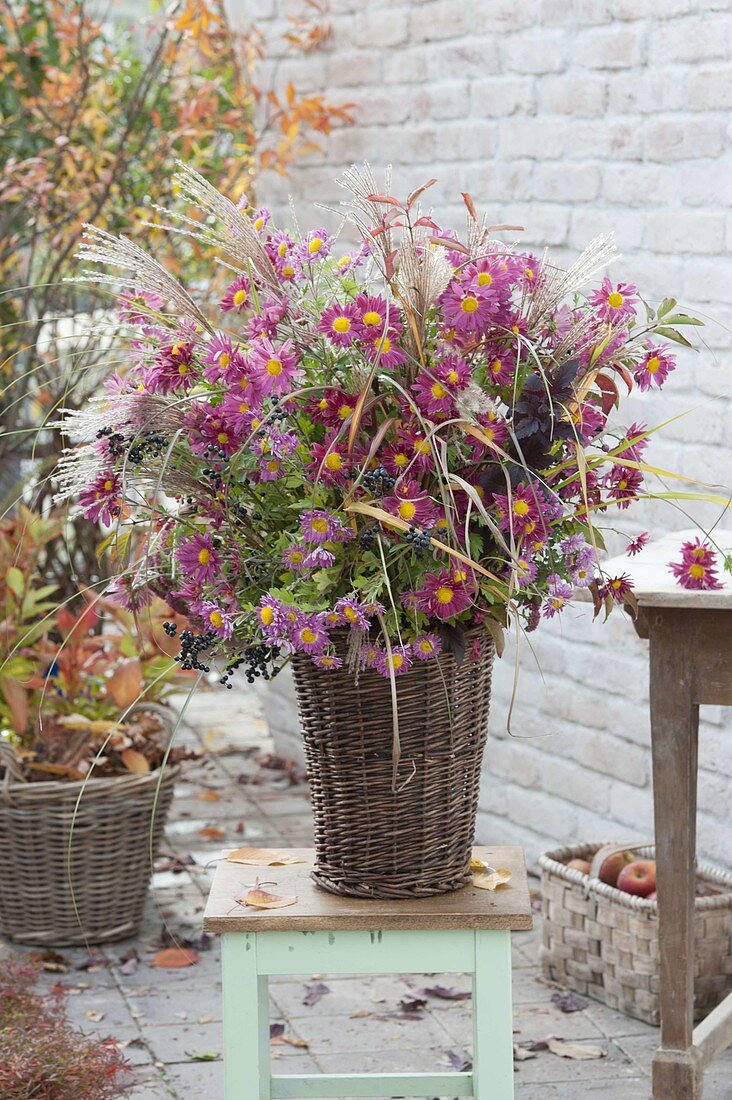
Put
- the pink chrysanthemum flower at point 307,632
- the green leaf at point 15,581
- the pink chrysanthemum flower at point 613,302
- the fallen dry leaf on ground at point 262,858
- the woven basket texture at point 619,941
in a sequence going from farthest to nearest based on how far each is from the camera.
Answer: the green leaf at point 15,581
the woven basket texture at point 619,941
the fallen dry leaf on ground at point 262,858
the pink chrysanthemum flower at point 613,302
the pink chrysanthemum flower at point 307,632

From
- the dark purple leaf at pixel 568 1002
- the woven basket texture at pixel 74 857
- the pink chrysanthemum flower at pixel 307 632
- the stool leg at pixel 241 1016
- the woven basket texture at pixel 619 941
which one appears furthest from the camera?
the woven basket texture at pixel 74 857

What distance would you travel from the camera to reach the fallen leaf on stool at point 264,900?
1.79 m

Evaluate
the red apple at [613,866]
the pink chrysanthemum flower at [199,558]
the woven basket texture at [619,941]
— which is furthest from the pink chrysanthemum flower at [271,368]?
the red apple at [613,866]

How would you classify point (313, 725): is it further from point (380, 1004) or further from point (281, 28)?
point (281, 28)

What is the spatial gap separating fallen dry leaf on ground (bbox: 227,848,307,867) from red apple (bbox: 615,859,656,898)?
38.3 inches

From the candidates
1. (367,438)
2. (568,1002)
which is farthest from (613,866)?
(367,438)

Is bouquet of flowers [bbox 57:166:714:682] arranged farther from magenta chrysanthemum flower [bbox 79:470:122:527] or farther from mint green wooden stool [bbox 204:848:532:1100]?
mint green wooden stool [bbox 204:848:532:1100]

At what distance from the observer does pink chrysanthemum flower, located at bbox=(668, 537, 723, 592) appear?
6.72ft

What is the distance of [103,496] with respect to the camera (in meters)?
1.70

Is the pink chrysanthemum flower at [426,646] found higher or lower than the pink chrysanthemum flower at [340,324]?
lower

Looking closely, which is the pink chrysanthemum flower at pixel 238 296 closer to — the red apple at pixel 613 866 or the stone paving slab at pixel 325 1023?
the stone paving slab at pixel 325 1023

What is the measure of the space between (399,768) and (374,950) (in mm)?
232

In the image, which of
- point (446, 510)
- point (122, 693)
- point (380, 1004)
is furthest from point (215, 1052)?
point (446, 510)

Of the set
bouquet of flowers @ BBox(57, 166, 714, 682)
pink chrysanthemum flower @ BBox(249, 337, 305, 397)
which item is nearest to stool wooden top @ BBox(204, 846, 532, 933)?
bouquet of flowers @ BBox(57, 166, 714, 682)
